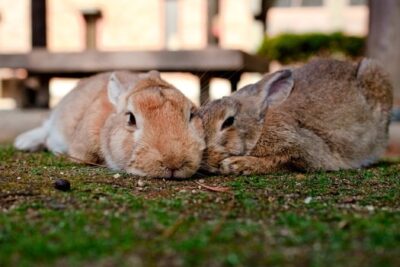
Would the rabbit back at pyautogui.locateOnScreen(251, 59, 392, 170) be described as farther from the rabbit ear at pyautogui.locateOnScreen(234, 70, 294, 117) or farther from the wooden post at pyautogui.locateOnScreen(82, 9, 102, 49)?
the wooden post at pyautogui.locateOnScreen(82, 9, 102, 49)

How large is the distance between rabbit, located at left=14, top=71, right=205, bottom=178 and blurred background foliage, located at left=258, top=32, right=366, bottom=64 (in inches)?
619

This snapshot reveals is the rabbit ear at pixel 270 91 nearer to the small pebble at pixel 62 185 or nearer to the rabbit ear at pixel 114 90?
the rabbit ear at pixel 114 90

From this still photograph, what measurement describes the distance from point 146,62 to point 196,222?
19.1 feet

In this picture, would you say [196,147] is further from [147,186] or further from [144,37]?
[144,37]

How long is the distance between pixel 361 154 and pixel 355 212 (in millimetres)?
2328

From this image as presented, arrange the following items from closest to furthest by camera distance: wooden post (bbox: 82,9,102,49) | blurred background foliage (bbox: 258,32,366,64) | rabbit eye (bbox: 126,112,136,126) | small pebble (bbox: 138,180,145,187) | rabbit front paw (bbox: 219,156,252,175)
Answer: small pebble (bbox: 138,180,145,187) → rabbit eye (bbox: 126,112,136,126) → rabbit front paw (bbox: 219,156,252,175) → wooden post (bbox: 82,9,102,49) → blurred background foliage (bbox: 258,32,366,64)

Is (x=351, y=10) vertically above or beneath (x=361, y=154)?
above

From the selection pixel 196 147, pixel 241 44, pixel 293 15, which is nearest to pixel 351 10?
pixel 293 15

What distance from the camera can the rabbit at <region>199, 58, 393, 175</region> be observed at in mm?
3619

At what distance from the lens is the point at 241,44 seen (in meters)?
19.1

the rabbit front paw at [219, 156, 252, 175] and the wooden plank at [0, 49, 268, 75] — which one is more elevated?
the wooden plank at [0, 49, 268, 75]

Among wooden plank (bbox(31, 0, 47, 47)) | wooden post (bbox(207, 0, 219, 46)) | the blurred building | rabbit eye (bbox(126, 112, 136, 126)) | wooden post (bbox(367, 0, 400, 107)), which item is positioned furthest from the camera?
the blurred building

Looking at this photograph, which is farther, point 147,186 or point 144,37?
point 144,37

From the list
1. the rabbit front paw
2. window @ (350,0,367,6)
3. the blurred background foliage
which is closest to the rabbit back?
the rabbit front paw
